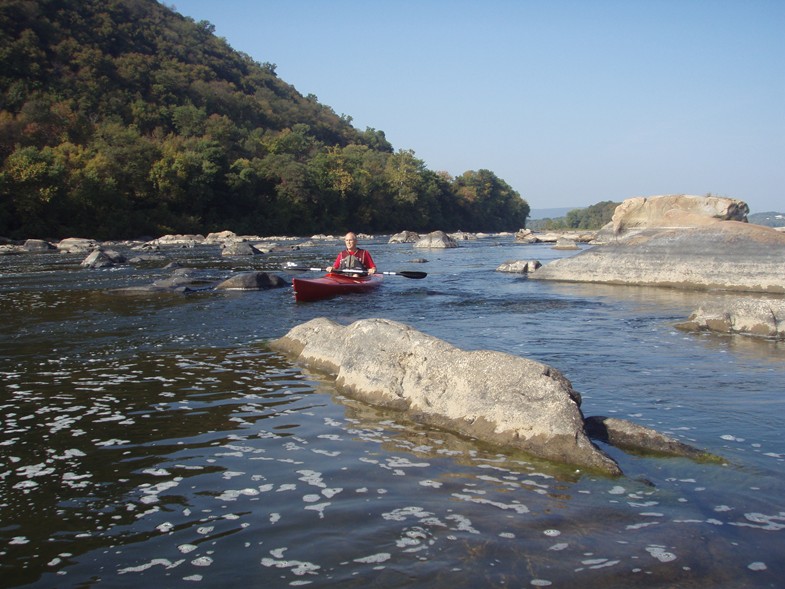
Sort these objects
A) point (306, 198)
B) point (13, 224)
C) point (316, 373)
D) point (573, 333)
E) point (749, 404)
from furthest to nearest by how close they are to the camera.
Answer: point (306, 198) < point (13, 224) < point (573, 333) < point (316, 373) < point (749, 404)

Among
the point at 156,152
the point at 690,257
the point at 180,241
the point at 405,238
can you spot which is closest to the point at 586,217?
the point at 405,238

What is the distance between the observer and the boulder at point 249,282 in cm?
1655

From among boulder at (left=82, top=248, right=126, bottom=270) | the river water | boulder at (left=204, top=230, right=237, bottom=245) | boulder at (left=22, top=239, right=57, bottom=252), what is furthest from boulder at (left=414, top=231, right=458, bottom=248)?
the river water

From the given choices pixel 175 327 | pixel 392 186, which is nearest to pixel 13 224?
pixel 175 327

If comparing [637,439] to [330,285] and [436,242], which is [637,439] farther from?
[436,242]

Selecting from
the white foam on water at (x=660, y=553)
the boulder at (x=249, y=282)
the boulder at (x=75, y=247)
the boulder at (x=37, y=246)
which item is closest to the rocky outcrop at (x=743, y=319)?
the white foam on water at (x=660, y=553)

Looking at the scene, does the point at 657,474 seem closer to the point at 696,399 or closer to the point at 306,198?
the point at 696,399

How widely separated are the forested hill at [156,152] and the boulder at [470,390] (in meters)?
42.7

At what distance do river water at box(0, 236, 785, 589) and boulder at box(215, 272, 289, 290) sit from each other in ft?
25.9

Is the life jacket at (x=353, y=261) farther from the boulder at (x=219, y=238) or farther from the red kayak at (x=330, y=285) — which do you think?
the boulder at (x=219, y=238)

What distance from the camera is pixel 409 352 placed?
237 inches

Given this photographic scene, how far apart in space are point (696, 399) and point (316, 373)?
3.99 metres

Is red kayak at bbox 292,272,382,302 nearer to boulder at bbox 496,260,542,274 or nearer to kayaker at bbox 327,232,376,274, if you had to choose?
kayaker at bbox 327,232,376,274

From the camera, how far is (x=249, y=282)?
16.8 meters
